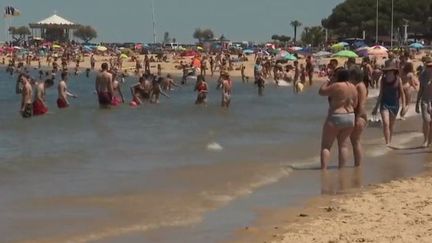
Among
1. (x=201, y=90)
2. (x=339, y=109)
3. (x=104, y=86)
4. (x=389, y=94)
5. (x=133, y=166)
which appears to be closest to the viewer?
(x=339, y=109)

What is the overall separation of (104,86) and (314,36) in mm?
77045

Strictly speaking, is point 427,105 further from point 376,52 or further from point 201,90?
point 376,52

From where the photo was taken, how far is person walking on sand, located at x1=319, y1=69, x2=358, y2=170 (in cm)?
858

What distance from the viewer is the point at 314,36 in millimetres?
95000

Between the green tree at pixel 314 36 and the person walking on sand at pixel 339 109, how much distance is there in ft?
270

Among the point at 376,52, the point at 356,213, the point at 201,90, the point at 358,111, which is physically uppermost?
the point at 358,111

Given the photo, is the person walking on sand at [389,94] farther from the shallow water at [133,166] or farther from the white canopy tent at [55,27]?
the white canopy tent at [55,27]

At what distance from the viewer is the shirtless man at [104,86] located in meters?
19.1

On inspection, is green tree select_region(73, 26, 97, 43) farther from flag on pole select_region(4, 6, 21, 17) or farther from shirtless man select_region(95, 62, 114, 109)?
shirtless man select_region(95, 62, 114, 109)

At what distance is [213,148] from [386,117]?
104 inches

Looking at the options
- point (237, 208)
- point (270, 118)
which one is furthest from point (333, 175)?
point (270, 118)

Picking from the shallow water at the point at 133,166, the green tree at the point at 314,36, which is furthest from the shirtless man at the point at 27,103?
the green tree at the point at 314,36

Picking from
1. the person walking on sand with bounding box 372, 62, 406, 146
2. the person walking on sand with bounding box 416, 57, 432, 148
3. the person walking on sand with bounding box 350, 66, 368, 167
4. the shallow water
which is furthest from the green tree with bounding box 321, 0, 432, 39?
the person walking on sand with bounding box 350, 66, 368, 167

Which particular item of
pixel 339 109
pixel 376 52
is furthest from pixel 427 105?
pixel 376 52
